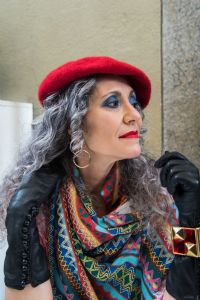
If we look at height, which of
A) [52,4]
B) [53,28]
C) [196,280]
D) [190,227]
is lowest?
[196,280]

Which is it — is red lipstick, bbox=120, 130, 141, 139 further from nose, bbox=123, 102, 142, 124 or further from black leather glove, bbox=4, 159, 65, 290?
black leather glove, bbox=4, 159, 65, 290

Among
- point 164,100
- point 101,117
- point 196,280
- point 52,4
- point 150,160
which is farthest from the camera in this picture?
point 52,4

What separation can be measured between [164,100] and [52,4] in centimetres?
69

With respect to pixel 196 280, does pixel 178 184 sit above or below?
above

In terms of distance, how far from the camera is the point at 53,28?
1518 mm

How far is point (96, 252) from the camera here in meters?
0.89

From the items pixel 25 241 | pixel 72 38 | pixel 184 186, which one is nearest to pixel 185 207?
pixel 184 186

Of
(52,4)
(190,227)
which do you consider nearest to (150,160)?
(190,227)

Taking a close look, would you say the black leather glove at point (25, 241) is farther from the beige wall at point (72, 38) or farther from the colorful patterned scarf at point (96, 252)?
the beige wall at point (72, 38)

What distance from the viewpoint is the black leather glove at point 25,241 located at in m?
0.79

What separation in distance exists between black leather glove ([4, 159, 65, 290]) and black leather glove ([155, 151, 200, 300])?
12.6 inches

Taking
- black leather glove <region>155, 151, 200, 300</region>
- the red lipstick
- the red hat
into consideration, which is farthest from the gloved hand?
the red hat

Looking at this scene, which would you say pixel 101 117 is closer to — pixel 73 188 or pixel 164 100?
pixel 73 188

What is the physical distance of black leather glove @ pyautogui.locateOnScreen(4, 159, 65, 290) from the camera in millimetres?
795
